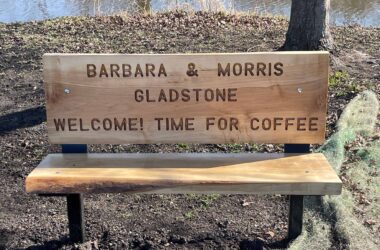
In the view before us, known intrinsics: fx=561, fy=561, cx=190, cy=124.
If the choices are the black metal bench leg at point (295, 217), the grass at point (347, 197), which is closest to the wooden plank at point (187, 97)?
the black metal bench leg at point (295, 217)

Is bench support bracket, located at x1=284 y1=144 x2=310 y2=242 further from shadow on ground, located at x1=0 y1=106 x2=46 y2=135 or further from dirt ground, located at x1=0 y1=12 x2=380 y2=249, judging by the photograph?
shadow on ground, located at x1=0 y1=106 x2=46 y2=135

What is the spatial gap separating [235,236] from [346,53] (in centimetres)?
356

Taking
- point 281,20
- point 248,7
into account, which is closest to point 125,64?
point 281,20

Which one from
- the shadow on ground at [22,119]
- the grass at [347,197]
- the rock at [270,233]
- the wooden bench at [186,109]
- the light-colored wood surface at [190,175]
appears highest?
the wooden bench at [186,109]

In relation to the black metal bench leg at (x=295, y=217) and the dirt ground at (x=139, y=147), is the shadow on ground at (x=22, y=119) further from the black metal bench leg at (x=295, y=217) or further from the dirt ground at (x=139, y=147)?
the black metal bench leg at (x=295, y=217)

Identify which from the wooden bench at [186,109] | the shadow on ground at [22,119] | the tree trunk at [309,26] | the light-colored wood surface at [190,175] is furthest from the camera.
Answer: the tree trunk at [309,26]

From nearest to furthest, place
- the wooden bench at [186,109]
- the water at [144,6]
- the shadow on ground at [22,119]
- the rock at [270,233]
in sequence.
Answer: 1. the wooden bench at [186,109]
2. the rock at [270,233]
3. the shadow on ground at [22,119]
4. the water at [144,6]

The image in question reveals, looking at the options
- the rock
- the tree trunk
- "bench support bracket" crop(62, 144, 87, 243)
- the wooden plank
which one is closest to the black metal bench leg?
the rock

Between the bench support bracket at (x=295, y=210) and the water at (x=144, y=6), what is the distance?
7.77m

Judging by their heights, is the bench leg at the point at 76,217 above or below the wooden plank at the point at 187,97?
below

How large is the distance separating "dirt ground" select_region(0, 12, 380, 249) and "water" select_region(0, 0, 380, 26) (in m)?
3.59

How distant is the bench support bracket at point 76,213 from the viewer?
295 centimetres

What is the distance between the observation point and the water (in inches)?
436

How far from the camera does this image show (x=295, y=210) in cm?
295
